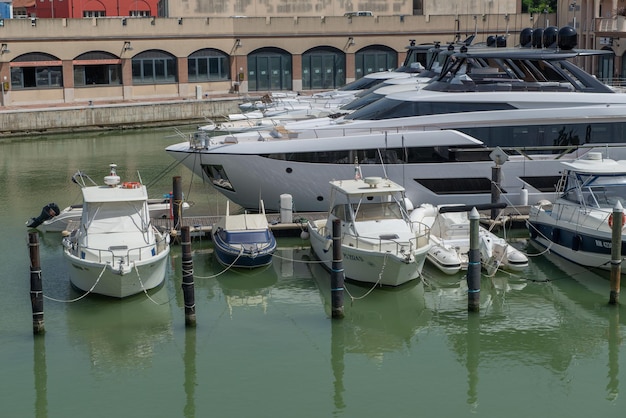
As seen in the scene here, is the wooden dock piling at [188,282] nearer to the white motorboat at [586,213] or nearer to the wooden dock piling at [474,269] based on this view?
the wooden dock piling at [474,269]

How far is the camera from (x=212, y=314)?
68.7 feet

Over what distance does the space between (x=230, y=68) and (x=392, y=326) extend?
130ft

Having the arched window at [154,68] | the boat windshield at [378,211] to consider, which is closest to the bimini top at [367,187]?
the boat windshield at [378,211]

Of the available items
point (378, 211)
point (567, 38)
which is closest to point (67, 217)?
point (378, 211)

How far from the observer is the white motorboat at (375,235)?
2136 cm

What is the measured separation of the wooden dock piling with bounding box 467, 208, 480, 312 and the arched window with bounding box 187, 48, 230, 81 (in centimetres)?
3875

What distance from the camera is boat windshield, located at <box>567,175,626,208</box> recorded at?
2317 cm

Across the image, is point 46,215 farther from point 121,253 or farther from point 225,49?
point 225,49

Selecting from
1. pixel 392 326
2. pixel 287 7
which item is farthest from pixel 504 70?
pixel 287 7

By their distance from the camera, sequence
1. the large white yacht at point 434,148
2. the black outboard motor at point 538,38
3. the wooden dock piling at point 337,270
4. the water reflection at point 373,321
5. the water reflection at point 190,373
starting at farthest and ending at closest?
the black outboard motor at point 538,38, the large white yacht at point 434,148, the wooden dock piling at point 337,270, the water reflection at point 373,321, the water reflection at point 190,373

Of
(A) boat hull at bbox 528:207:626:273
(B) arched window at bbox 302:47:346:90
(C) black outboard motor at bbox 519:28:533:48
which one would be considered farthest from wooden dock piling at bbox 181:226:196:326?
(B) arched window at bbox 302:47:346:90

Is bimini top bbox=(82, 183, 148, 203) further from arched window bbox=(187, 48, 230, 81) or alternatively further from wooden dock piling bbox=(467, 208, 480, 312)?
arched window bbox=(187, 48, 230, 81)

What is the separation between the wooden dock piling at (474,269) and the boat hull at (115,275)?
5.90 meters

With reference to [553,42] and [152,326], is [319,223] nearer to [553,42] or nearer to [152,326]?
[152,326]
